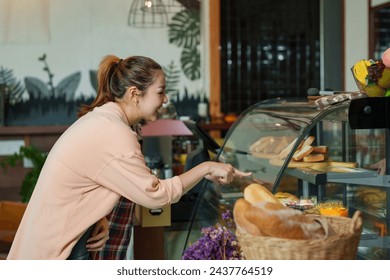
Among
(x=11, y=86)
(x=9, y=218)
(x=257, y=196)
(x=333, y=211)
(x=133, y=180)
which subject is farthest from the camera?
(x=11, y=86)

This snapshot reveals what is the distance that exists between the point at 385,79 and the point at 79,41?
4.06 metres

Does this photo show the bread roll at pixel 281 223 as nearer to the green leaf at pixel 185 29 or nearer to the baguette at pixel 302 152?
the baguette at pixel 302 152

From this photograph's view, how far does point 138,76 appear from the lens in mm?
1862

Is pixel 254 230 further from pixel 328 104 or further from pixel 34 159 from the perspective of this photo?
pixel 34 159

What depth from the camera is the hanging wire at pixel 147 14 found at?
→ 18.2 feet

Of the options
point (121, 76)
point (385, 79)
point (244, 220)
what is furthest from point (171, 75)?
point (244, 220)

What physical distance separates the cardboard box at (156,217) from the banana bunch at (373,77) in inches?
55.7

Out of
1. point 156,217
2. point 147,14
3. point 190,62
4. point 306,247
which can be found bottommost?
point 156,217

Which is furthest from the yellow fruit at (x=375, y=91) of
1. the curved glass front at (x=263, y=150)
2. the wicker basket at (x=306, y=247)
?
the wicker basket at (x=306, y=247)

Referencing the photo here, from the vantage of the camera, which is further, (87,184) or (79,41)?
(79,41)

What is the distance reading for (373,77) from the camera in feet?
6.19

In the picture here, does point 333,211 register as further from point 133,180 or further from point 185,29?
point 185,29

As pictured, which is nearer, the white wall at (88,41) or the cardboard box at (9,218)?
the cardboard box at (9,218)

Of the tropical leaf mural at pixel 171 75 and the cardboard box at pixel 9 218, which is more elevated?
the tropical leaf mural at pixel 171 75
